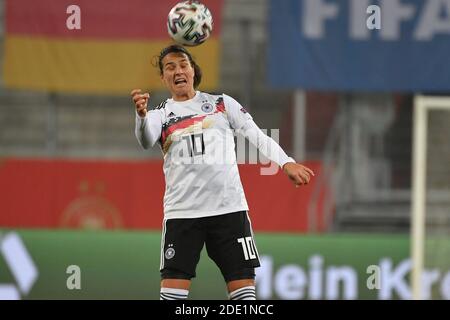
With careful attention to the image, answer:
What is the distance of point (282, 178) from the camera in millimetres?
12305

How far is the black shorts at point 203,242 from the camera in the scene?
6.20m

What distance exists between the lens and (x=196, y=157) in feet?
20.4

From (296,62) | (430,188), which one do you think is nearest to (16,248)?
(296,62)

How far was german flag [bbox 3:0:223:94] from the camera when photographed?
12469 mm

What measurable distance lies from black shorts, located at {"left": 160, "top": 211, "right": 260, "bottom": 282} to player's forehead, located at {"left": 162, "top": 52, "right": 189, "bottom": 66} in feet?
2.85

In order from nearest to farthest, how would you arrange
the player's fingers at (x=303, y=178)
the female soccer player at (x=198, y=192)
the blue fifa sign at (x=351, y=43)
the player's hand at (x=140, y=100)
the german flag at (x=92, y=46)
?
1. the player's hand at (x=140, y=100)
2. the player's fingers at (x=303, y=178)
3. the female soccer player at (x=198, y=192)
4. the blue fifa sign at (x=351, y=43)
5. the german flag at (x=92, y=46)

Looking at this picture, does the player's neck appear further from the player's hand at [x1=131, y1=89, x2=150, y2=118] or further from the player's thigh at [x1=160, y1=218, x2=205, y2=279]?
the player's thigh at [x1=160, y1=218, x2=205, y2=279]

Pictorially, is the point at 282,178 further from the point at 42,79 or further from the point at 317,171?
the point at 42,79

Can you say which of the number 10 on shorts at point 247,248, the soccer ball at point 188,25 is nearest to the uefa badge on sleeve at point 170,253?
the number 10 on shorts at point 247,248


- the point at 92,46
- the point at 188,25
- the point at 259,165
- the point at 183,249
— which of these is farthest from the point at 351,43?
the point at 183,249

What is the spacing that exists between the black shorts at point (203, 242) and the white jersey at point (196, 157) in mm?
50

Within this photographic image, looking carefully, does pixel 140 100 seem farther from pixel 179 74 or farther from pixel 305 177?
pixel 305 177

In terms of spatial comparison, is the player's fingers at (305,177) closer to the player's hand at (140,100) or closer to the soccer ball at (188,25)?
the player's hand at (140,100)

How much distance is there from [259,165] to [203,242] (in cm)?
578
